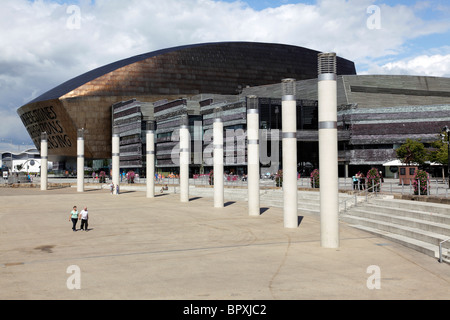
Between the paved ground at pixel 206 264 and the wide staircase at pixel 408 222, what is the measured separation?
0.55m

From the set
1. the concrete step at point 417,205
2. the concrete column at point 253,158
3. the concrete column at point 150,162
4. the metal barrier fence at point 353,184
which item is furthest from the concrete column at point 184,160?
the concrete step at point 417,205

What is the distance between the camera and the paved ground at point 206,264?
33.3ft

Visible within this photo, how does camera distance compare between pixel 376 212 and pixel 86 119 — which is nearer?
pixel 376 212

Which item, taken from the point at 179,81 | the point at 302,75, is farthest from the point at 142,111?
the point at 302,75

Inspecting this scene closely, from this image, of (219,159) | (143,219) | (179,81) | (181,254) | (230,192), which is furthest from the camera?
(179,81)

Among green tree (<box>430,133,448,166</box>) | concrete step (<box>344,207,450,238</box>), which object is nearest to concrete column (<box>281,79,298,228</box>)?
concrete step (<box>344,207,450,238</box>)

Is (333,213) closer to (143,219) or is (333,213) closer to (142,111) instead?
(143,219)

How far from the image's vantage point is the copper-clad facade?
9812cm

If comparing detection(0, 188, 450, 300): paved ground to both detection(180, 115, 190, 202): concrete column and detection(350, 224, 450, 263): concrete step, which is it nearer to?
detection(350, 224, 450, 263): concrete step

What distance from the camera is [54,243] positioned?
1719 centimetres

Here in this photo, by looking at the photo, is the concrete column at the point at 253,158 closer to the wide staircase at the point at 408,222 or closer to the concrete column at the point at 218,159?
the concrete column at the point at 218,159

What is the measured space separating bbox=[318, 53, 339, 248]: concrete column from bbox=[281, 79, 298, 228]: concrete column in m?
4.19
